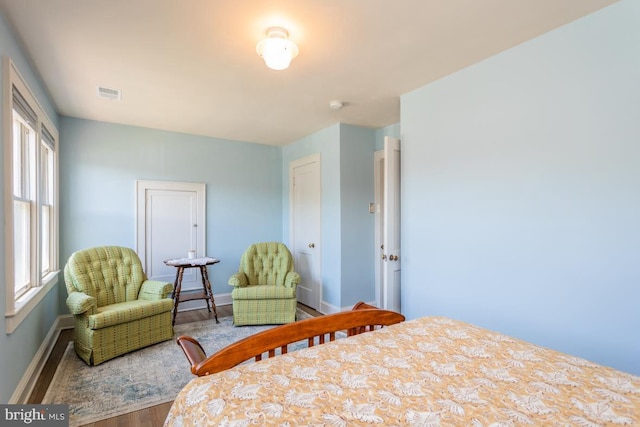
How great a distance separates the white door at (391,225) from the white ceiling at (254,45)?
1.92 feet

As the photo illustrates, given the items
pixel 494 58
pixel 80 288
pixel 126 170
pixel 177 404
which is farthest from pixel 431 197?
pixel 126 170

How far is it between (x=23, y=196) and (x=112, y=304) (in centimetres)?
121

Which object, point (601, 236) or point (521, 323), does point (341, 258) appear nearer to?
point (521, 323)

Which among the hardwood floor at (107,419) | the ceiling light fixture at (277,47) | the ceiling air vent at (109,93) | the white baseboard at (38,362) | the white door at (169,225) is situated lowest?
the hardwood floor at (107,419)

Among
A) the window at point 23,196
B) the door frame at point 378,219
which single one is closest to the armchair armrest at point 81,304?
the window at point 23,196

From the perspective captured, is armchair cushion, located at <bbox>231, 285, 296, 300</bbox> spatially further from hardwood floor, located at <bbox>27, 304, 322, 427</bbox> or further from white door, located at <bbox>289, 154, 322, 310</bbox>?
hardwood floor, located at <bbox>27, 304, 322, 427</bbox>

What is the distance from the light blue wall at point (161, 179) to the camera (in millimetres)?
3629

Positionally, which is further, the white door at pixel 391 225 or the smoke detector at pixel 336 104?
the smoke detector at pixel 336 104

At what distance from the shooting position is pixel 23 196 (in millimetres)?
2438

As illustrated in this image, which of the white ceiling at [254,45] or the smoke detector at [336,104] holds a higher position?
the white ceiling at [254,45]

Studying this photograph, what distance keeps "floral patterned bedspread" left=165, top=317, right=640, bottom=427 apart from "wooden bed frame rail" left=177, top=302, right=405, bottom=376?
0.30ft

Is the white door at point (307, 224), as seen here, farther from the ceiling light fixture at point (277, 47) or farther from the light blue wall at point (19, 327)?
the light blue wall at point (19, 327)

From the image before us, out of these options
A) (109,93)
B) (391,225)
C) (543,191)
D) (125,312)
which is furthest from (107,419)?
(543,191)

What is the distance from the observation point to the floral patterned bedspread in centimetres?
92
